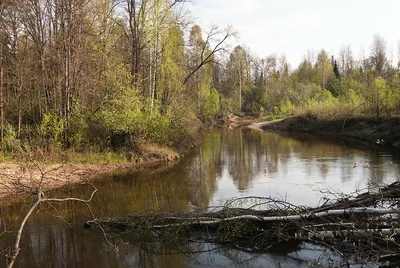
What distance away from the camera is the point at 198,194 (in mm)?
13383

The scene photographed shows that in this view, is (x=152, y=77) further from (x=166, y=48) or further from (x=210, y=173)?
(x=210, y=173)

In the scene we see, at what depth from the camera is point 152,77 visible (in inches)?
958

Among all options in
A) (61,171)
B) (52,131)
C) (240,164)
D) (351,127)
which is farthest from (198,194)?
(351,127)

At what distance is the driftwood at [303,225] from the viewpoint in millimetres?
6801

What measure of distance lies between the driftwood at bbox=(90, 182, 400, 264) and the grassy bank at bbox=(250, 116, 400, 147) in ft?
62.8

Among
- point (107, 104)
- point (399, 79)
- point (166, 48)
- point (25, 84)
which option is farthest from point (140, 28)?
point (399, 79)

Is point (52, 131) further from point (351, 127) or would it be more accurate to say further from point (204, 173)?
point (351, 127)

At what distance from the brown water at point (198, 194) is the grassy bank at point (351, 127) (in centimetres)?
330

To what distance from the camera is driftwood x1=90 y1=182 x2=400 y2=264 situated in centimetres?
680

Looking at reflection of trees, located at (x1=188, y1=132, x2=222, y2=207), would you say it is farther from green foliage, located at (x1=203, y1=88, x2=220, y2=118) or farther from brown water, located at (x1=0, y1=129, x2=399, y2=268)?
green foliage, located at (x1=203, y1=88, x2=220, y2=118)

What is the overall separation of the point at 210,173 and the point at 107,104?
6975 mm

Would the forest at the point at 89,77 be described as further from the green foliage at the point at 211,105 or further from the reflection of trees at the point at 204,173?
the green foliage at the point at 211,105

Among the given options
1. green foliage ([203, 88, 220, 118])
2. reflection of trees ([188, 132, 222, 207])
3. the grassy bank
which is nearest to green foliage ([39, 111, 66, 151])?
reflection of trees ([188, 132, 222, 207])

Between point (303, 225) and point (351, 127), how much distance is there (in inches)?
1175
